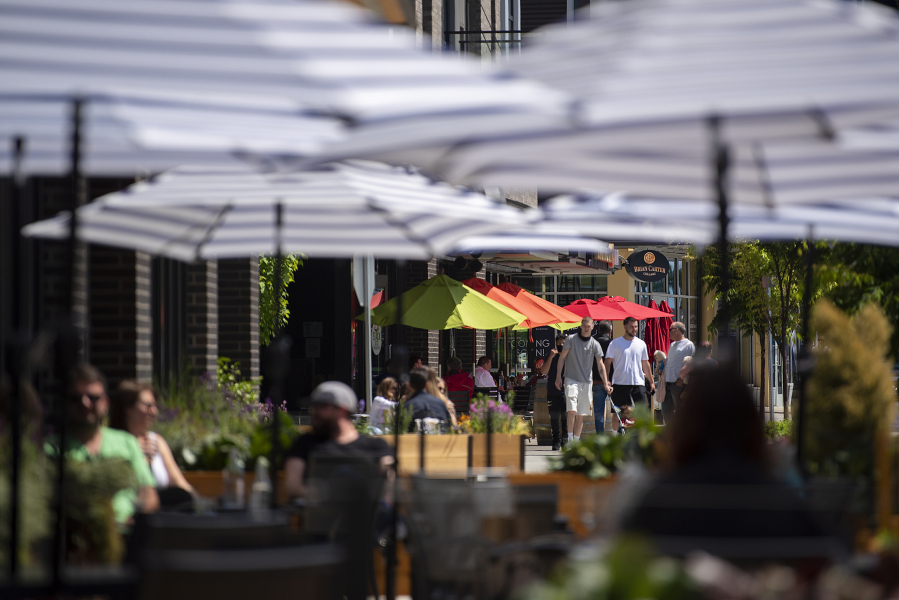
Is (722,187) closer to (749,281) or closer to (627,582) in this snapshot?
(627,582)

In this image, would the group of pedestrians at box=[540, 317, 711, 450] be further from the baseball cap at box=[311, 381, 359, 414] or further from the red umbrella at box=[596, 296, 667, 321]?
the baseball cap at box=[311, 381, 359, 414]

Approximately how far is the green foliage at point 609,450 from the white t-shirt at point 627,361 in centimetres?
974

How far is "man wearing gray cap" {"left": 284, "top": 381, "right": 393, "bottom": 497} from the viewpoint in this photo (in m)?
6.10

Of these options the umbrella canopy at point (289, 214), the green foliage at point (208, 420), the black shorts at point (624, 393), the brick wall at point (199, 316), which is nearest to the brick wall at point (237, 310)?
the green foliage at point (208, 420)

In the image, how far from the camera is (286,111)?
4.25 metres

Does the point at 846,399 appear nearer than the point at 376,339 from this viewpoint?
Yes

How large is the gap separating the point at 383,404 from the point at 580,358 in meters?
5.57

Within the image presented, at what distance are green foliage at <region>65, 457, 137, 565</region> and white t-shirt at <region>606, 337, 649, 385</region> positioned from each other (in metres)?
12.6

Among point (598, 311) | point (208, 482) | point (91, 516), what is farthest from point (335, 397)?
point (598, 311)

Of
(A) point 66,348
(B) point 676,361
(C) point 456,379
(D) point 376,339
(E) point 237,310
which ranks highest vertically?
(E) point 237,310

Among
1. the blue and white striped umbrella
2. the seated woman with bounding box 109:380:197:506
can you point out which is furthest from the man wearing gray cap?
the blue and white striped umbrella

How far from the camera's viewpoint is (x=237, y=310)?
12.3 metres

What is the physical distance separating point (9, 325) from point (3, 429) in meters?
3.04

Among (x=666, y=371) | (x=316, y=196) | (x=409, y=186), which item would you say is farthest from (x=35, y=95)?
(x=666, y=371)
